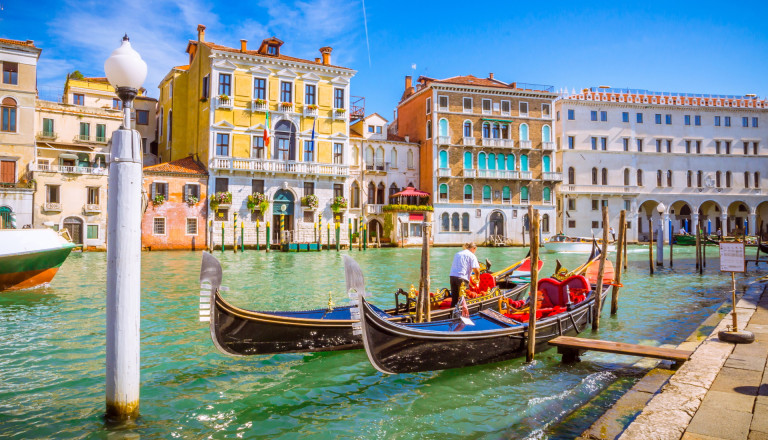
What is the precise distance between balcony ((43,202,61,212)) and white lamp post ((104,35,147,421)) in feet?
70.9

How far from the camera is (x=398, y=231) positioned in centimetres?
2884

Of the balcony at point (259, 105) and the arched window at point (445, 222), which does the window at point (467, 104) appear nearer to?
the arched window at point (445, 222)

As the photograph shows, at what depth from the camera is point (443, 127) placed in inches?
1195

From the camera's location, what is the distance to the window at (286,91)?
2669 centimetres

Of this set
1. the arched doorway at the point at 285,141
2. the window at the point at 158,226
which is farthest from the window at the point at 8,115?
the arched doorway at the point at 285,141

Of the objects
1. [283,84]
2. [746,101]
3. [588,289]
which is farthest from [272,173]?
[746,101]

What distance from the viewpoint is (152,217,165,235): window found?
2381cm

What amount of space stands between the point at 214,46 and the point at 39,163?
30.7 ft

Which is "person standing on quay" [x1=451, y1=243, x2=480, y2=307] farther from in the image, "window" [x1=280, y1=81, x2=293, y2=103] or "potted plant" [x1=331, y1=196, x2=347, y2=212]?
"window" [x1=280, y1=81, x2=293, y2=103]

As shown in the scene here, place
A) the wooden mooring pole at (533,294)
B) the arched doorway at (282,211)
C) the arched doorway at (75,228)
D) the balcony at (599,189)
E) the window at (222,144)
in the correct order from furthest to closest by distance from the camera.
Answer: the balcony at (599,189)
the arched doorway at (282,211)
the window at (222,144)
the arched doorway at (75,228)
the wooden mooring pole at (533,294)

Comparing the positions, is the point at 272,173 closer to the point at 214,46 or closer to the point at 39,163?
the point at 214,46

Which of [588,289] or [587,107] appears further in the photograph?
[587,107]

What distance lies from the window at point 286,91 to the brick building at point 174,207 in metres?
5.36

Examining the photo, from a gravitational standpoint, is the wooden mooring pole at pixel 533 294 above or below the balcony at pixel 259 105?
below
